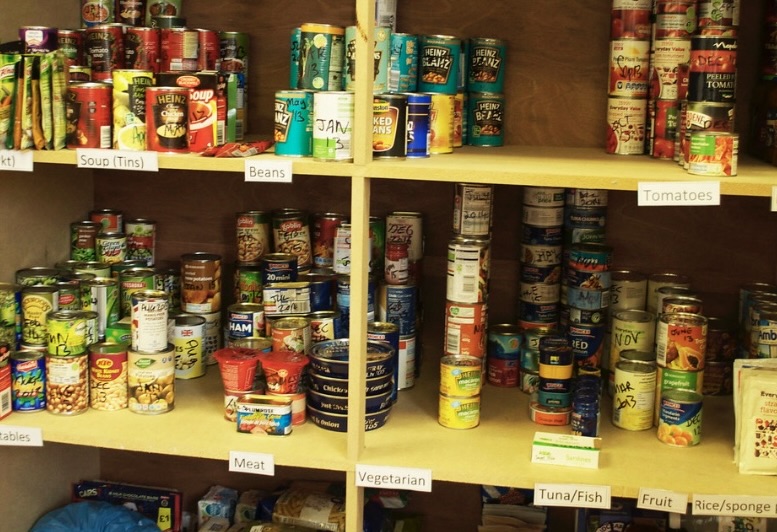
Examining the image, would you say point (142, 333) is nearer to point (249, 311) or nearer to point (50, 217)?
point (249, 311)

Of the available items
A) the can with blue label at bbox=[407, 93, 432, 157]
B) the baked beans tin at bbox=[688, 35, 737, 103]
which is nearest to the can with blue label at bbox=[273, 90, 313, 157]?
the can with blue label at bbox=[407, 93, 432, 157]

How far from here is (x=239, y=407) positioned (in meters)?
2.08

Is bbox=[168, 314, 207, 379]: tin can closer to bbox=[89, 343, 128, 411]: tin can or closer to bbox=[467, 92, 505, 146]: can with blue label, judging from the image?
bbox=[89, 343, 128, 411]: tin can

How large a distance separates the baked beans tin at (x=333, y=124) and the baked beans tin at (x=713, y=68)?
678 mm

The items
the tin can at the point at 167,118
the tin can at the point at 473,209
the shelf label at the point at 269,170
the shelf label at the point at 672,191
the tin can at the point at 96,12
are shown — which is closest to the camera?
the shelf label at the point at 672,191

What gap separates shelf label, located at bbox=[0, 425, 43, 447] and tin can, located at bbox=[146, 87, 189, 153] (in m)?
0.64

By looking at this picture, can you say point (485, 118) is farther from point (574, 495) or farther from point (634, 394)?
point (574, 495)

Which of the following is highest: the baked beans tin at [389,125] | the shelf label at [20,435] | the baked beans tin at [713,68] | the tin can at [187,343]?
the baked beans tin at [713,68]

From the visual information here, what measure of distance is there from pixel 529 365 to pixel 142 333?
877mm

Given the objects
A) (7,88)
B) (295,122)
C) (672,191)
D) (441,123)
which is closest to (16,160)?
(7,88)

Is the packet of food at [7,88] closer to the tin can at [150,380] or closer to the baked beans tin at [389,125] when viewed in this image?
the tin can at [150,380]

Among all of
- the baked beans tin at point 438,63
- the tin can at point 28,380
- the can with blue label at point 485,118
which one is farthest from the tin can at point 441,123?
the tin can at point 28,380

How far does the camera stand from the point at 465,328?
2211mm

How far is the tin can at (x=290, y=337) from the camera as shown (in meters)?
2.19
